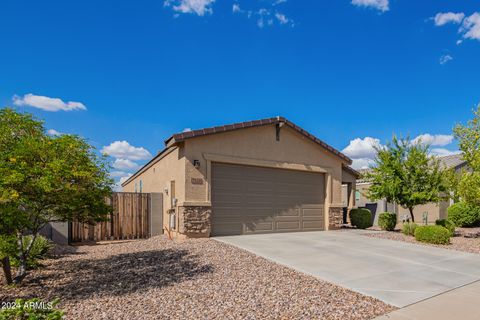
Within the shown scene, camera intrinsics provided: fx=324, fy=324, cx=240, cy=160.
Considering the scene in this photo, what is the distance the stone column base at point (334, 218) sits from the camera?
50.4 ft

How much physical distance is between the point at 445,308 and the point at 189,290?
14.0 feet

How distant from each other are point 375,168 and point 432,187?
254 cm

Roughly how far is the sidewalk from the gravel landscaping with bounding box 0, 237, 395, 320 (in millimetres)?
293

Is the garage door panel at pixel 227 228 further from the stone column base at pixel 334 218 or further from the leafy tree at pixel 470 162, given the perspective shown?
the leafy tree at pixel 470 162

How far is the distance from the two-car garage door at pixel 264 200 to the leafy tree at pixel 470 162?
5.80 m

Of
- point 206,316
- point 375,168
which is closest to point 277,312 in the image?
point 206,316

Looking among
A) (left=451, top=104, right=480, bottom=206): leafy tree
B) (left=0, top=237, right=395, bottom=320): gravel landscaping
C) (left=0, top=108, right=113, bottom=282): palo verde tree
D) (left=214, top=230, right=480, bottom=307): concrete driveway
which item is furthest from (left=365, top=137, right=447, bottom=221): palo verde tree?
(left=0, top=108, right=113, bottom=282): palo verde tree

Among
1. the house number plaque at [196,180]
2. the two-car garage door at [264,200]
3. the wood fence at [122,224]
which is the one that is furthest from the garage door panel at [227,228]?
the wood fence at [122,224]

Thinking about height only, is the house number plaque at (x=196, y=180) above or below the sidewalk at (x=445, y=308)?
above

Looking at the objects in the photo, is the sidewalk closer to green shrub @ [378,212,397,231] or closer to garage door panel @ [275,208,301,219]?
garage door panel @ [275,208,301,219]

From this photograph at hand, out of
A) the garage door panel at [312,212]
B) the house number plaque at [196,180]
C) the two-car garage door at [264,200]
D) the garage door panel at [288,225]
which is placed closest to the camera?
the house number plaque at [196,180]

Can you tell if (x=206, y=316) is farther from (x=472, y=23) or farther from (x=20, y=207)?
(x=472, y=23)

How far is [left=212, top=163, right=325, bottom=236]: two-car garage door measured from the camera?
12.5 meters

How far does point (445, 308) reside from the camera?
528cm
